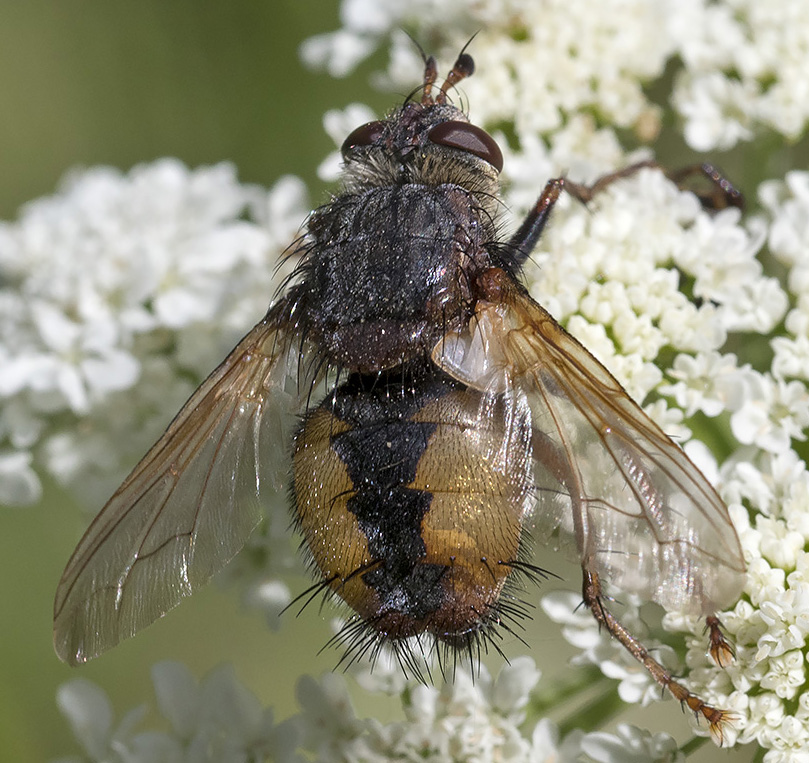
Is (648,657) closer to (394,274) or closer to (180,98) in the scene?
(394,274)

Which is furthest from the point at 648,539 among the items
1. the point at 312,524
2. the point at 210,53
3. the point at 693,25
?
the point at 210,53

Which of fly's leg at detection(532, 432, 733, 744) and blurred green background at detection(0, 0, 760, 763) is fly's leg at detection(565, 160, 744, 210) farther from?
blurred green background at detection(0, 0, 760, 763)

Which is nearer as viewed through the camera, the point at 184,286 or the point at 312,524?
the point at 312,524

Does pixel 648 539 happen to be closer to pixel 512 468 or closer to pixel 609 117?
pixel 512 468

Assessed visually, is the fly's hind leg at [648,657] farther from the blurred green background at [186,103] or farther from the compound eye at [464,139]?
the blurred green background at [186,103]

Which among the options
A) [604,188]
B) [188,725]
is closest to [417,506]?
[188,725]
